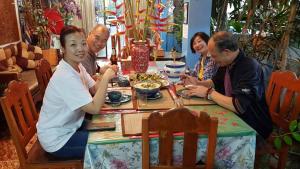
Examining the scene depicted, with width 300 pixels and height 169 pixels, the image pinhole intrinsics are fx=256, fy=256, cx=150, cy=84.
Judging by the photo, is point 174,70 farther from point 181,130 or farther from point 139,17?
point 181,130

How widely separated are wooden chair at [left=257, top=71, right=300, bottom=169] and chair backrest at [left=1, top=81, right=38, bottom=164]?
1383mm

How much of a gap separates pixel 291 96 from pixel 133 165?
1130mm

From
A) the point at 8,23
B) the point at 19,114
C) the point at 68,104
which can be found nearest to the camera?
the point at 68,104

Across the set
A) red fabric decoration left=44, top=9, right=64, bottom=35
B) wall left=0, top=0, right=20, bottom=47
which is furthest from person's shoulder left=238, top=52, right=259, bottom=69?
red fabric decoration left=44, top=9, right=64, bottom=35

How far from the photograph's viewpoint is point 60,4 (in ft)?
16.4

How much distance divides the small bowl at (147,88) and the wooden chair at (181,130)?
1.90ft

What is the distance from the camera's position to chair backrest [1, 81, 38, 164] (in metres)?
1.30

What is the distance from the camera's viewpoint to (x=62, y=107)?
131 cm

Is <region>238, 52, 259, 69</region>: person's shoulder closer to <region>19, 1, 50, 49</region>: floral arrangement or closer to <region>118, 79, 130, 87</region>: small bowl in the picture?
<region>118, 79, 130, 87</region>: small bowl

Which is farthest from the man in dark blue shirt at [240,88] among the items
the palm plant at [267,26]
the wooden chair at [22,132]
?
the palm plant at [267,26]

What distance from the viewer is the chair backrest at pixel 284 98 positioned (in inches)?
63.6

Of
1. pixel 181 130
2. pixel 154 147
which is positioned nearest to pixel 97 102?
pixel 154 147

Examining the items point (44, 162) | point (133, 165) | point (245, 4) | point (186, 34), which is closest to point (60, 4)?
point (186, 34)

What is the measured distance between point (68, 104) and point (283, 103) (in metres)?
1.35
